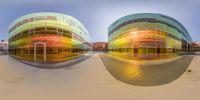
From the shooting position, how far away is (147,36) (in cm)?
111

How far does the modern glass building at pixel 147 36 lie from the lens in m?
1.11

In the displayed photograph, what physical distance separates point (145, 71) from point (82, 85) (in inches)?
15.4

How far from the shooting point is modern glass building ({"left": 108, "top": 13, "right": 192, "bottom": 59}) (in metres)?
1.11

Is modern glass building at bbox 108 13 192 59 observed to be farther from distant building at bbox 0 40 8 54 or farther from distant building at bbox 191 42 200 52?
distant building at bbox 0 40 8 54

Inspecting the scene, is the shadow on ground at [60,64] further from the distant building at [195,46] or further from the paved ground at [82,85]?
the distant building at [195,46]

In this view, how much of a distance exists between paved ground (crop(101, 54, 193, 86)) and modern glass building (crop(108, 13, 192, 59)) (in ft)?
0.34

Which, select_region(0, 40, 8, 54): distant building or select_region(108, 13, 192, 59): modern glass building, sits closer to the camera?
select_region(108, 13, 192, 59): modern glass building

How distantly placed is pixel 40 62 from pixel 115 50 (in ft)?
1.32

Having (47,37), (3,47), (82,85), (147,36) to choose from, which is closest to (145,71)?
(147,36)

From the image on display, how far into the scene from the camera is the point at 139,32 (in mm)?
1116

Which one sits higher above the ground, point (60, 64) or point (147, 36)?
point (147, 36)

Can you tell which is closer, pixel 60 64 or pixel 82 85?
pixel 60 64

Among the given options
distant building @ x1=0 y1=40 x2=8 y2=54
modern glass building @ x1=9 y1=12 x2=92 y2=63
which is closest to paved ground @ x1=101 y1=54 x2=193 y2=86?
modern glass building @ x1=9 y1=12 x2=92 y2=63

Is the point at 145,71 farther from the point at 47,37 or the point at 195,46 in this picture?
the point at 47,37
